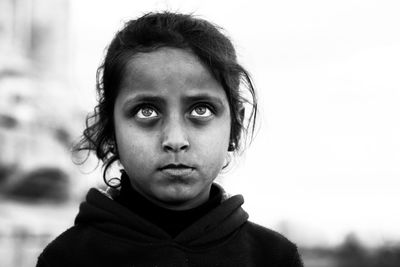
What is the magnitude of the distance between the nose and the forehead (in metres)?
0.08

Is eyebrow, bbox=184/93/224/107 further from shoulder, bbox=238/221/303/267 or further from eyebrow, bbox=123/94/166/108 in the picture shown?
shoulder, bbox=238/221/303/267

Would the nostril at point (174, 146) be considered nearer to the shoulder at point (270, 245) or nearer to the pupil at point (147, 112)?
the pupil at point (147, 112)

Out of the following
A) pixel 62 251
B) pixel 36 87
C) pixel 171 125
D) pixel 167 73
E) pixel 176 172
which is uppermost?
pixel 36 87

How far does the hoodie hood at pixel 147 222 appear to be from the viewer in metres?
1.61

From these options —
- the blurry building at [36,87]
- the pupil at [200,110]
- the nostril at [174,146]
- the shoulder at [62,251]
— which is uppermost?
the blurry building at [36,87]

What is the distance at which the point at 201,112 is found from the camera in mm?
1564

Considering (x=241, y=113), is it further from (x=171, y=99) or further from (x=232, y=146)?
(x=171, y=99)

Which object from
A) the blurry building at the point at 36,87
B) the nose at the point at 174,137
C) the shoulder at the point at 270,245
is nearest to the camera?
the nose at the point at 174,137

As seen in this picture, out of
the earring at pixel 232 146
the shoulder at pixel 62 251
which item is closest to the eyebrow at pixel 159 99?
the earring at pixel 232 146

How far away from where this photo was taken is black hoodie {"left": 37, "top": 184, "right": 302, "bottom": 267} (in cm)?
159

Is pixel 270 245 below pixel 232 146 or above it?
below

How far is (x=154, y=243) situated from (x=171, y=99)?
1.20ft

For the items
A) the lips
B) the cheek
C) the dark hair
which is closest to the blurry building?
the dark hair

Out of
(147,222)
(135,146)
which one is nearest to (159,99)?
(135,146)
